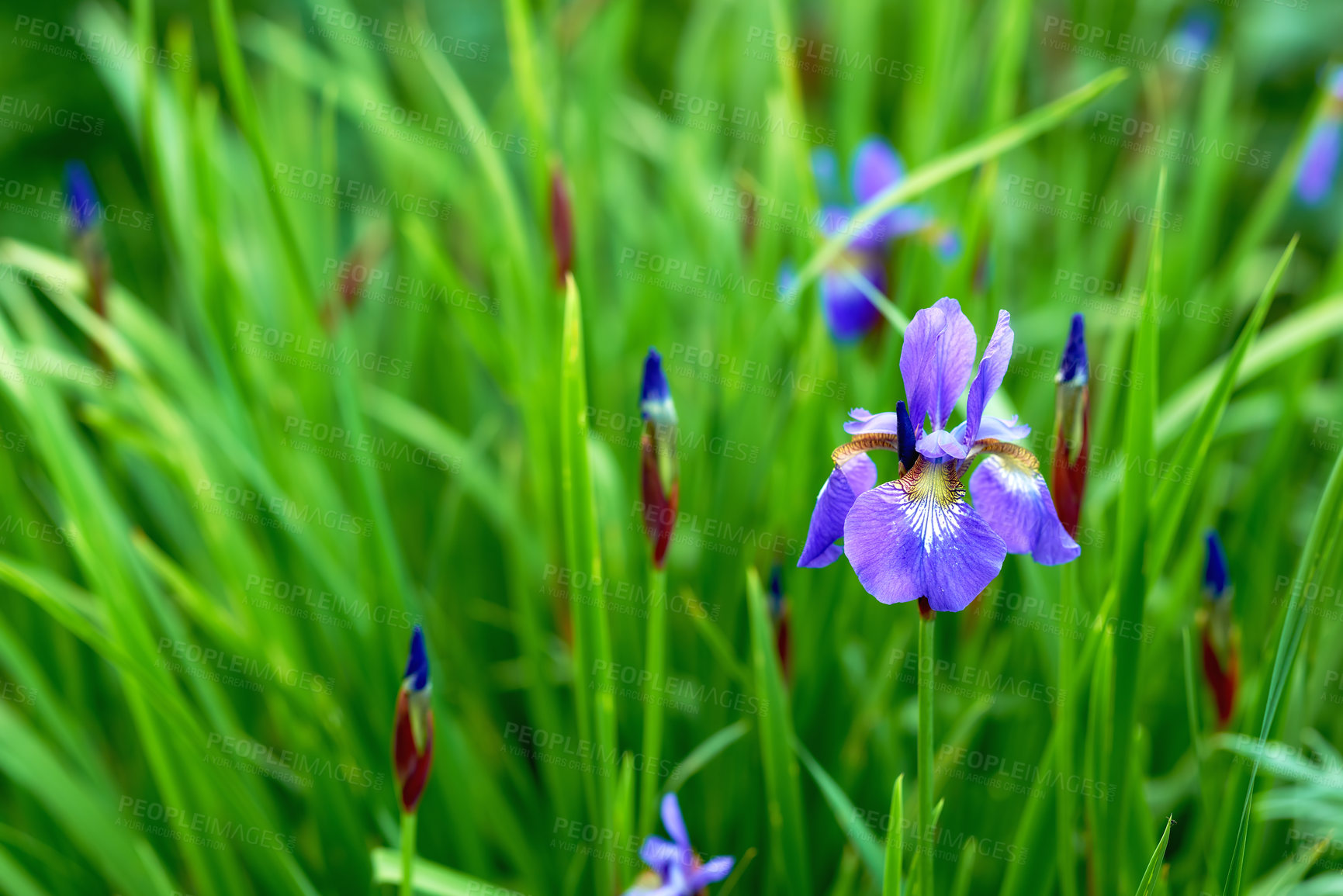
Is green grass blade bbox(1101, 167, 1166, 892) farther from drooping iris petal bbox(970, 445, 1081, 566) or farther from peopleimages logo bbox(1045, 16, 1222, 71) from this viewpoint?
peopleimages logo bbox(1045, 16, 1222, 71)

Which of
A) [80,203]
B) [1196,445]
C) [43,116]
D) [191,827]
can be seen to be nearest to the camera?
[1196,445]

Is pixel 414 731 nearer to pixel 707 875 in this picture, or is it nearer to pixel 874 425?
pixel 707 875

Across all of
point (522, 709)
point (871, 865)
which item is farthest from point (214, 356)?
point (871, 865)

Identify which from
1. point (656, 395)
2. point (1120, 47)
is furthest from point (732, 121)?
point (656, 395)

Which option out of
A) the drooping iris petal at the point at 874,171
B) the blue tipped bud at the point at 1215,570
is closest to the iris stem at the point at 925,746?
the blue tipped bud at the point at 1215,570

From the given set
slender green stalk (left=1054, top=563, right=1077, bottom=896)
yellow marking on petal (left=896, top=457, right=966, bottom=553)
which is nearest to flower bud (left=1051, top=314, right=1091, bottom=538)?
slender green stalk (left=1054, top=563, right=1077, bottom=896)

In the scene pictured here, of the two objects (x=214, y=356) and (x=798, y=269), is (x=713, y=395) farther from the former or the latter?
(x=214, y=356)

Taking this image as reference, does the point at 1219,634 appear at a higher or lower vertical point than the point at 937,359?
lower
